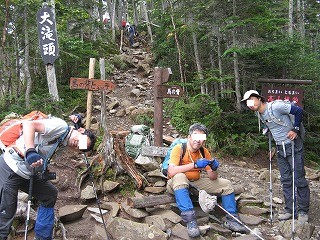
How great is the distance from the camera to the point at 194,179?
4.93 m

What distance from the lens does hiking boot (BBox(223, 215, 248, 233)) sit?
179 inches

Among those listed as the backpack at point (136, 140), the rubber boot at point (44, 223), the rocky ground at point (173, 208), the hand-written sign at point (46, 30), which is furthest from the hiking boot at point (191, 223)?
the hand-written sign at point (46, 30)

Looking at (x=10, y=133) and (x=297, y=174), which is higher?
(x=10, y=133)

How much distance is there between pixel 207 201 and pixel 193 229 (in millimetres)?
490

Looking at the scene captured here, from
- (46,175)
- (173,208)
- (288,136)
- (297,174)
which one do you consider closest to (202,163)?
(173,208)

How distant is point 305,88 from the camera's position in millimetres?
11141

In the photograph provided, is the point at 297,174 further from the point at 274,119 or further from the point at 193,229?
the point at 193,229

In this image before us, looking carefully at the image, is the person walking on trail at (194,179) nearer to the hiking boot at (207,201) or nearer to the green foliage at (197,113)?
the hiking boot at (207,201)

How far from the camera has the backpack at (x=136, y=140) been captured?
23.8ft

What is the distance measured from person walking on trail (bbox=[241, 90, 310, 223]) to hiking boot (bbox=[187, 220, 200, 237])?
5.49 feet

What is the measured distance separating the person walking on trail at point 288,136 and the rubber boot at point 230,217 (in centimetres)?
86

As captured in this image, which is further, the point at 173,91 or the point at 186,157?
the point at 173,91

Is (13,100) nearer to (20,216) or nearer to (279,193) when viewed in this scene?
(20,216)

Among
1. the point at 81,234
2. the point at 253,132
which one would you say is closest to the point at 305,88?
the point at 253,132
